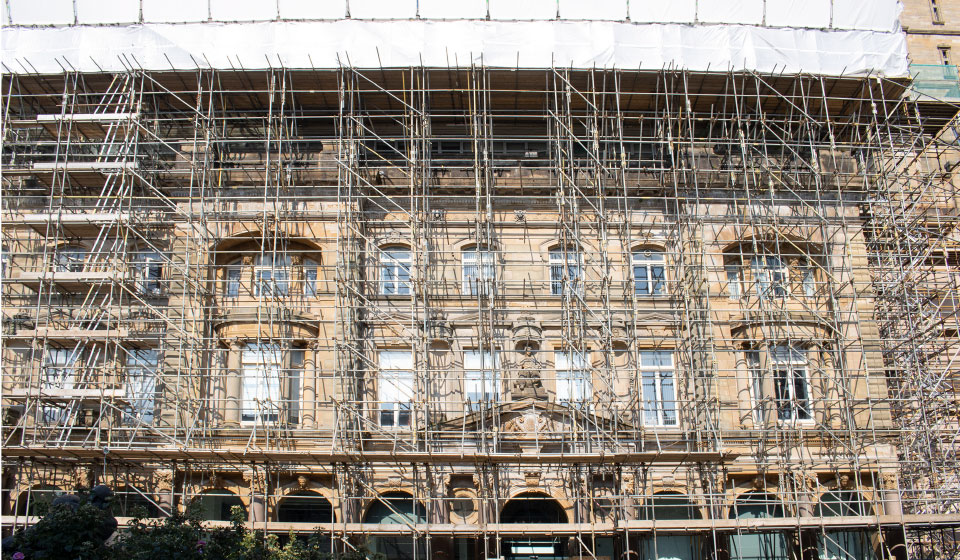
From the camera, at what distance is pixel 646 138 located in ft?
92.9

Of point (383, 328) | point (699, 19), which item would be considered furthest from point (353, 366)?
point (699, 19)

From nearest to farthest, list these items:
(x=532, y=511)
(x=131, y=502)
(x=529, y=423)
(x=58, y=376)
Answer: (x=529, y=423) < (x=131, y=502) < (x=532, y=511) < (x=58, y=376)

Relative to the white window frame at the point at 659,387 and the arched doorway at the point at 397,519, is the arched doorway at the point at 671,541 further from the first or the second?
the arched doorway at the point at 397,519

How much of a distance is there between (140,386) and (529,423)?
1044 centimetres

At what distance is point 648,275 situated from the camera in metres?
27.5

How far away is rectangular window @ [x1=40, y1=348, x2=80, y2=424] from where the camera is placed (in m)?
24.8

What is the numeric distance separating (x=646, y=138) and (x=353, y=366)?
10.8m

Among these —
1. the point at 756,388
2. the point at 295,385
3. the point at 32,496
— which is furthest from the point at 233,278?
the point at 756,388

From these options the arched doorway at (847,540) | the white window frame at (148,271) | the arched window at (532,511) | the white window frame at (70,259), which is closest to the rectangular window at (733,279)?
the arched doorway at (847,540)

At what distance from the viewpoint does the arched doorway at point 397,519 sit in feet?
80.2

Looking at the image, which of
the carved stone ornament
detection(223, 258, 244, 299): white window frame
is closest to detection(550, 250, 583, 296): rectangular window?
the carved stone ornament

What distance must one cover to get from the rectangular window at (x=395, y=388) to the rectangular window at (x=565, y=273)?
4.50 m

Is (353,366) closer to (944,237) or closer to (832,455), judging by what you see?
(832,455)

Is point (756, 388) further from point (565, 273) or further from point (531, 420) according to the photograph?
point (531, 420)
